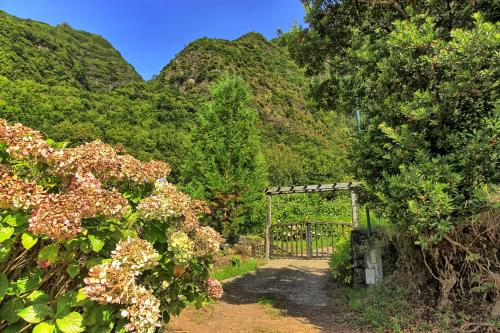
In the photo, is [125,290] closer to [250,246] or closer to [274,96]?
[250,246]

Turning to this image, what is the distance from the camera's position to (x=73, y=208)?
174 cm

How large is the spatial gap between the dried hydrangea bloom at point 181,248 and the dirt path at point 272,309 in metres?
2.66

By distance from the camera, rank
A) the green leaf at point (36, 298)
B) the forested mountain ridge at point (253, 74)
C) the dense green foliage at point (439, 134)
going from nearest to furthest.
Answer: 1. the green leaf at point (36, 298)
2. the dense green foliage at point (439, 134)
3. the forested mountain ridge at point (253, 74)

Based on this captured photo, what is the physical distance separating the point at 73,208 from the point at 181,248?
744 mm

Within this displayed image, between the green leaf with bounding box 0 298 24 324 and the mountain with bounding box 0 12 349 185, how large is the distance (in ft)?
16.1

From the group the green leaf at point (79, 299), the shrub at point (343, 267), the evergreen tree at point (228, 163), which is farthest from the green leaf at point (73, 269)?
the evergreen tree at point (228, 163)

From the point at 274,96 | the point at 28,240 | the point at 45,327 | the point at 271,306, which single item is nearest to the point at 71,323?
the point at 45,327

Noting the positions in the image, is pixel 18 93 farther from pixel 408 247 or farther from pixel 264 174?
pixel 408 247

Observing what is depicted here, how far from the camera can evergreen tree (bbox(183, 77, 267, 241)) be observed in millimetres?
9180

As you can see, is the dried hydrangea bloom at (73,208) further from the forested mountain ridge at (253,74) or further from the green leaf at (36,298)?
the forested mountain ridge at (253,74)

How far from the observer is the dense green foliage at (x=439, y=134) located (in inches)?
148

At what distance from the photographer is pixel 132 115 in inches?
840

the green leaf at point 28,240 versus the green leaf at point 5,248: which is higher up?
the green leaf at point 28,240

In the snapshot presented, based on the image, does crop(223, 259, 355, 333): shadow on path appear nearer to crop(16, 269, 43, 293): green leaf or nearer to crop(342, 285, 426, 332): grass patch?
crop(342, 285, 426, 332): grass patch
